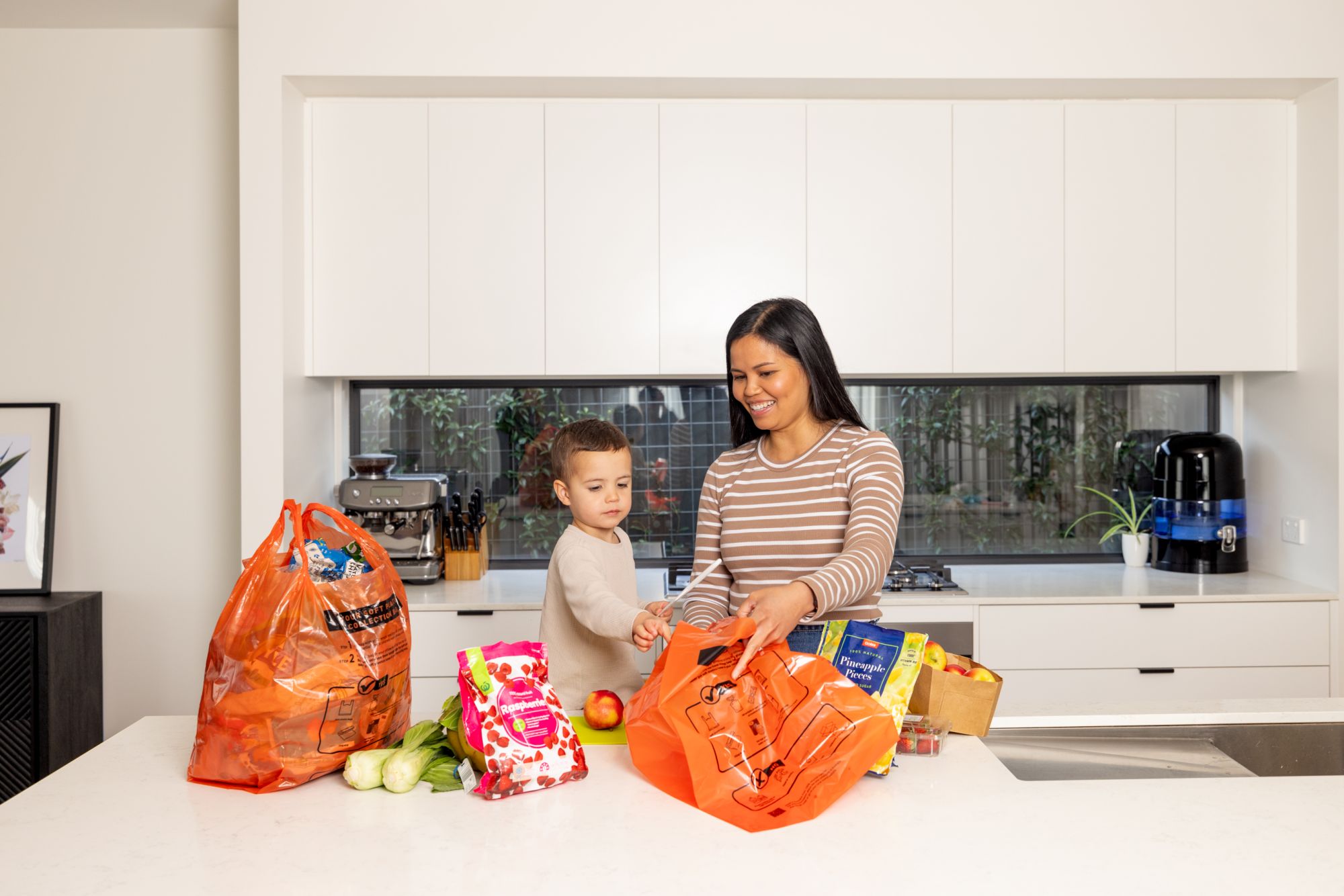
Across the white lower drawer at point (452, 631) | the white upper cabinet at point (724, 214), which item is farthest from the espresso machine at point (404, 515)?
the white upper cabinet at point (724, 214)

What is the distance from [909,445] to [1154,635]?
3.26 ft

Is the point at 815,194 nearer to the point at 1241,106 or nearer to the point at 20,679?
the point at 1241,106

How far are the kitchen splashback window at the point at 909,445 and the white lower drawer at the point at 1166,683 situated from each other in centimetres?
67

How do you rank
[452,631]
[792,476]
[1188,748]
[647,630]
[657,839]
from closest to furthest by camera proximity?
1. [657,839]
2. [647,630]
3. [1188,748]
4. [792,476]
5. [452,631]

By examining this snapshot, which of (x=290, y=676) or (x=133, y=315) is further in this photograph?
(x=133, y=315)

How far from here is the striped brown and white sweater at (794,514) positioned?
1.56 m

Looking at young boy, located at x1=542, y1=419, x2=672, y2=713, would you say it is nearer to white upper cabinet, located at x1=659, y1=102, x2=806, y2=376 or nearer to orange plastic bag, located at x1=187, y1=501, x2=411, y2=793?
orange plastic bag, located at x1=187, y1=501, x2=411, y2=793

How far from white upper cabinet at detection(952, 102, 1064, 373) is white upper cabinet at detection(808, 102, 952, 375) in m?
0.04

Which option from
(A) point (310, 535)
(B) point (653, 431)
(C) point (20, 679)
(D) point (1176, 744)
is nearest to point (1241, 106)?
(B) point (653, 431)

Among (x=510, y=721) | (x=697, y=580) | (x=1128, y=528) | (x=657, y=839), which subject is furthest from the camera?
(x=1128, y=528)

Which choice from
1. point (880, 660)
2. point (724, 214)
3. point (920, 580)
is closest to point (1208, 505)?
point (920, 580)

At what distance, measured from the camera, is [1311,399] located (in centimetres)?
286

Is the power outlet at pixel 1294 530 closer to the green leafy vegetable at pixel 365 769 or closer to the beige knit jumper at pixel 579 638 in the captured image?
the beige knit jumper at pixel 579 638

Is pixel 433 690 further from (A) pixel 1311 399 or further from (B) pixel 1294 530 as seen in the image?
(A) pixel 1311 399
